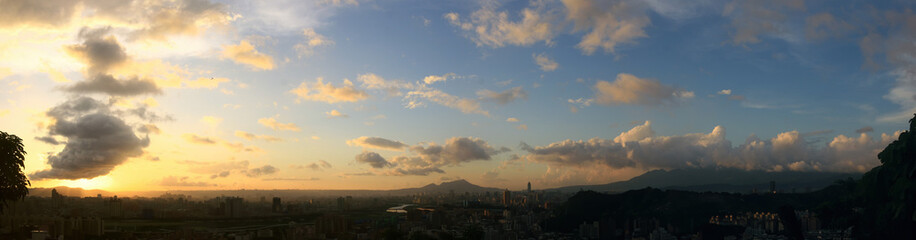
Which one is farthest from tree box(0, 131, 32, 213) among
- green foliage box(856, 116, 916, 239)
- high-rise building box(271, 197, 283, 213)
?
high-rise building box(271, 197, 283, 213)

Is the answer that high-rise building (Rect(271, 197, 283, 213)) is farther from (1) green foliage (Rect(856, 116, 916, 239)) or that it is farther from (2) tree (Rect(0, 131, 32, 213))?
(1) green foliage (Rect(856, 116, 916, 239))

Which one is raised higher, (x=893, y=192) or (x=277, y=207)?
(x=893, y=192)

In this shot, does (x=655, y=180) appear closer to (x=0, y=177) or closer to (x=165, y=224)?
(x=165, y=224)

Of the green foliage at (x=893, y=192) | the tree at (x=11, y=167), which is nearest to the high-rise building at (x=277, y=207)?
the tree at (x=11, y=167)

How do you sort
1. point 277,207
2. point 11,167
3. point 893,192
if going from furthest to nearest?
point 277,207, point 893,192, point 11,167

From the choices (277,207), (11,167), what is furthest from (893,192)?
(277,207)

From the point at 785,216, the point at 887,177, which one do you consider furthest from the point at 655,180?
the point at 887,177

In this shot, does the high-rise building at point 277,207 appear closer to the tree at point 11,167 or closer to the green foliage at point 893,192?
the tree at point 11,167

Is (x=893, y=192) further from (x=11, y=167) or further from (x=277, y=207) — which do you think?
(x=277, y=207)
